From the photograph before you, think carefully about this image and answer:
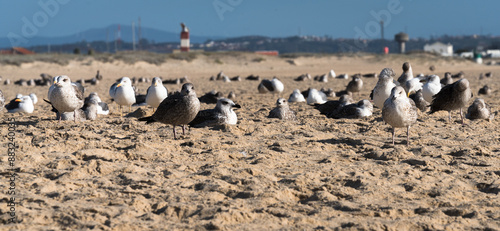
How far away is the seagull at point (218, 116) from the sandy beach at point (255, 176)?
28 centimetres

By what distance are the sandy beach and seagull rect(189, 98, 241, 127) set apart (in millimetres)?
278

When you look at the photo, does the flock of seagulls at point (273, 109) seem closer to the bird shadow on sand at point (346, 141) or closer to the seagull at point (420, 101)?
the seagull at point (420, 101)

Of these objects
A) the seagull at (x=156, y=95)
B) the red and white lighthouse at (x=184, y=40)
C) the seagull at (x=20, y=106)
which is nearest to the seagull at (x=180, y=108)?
the seagull at (x=156, y=95)

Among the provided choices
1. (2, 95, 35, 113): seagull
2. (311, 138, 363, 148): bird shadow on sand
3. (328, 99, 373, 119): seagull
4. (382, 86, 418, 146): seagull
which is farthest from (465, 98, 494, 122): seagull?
(2, 95, 35, 113): seagull

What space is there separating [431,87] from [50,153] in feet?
28.2

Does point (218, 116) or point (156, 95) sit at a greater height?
point (156, 95)

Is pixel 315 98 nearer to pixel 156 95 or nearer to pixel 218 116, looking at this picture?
pixel 156 95

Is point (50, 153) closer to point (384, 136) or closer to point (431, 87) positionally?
point (384, 136)

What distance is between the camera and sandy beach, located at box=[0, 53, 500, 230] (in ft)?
17.0

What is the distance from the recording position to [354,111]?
11414 mm

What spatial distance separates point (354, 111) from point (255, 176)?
527cm

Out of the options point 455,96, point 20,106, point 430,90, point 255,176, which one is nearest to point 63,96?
point 20,106

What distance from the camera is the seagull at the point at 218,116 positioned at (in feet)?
32.8

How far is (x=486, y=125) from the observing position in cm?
1070
